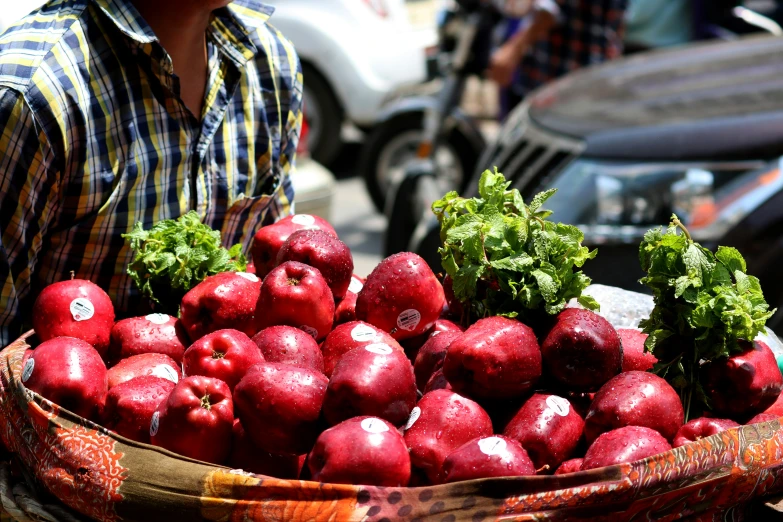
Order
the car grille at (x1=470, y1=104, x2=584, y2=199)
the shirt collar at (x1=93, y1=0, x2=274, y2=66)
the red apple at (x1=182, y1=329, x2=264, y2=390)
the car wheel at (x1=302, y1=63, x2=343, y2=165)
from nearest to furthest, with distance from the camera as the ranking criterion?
the red apple at (x1=182, y1=329, x2=264, y2=390) → the shirt collar at (x1=93, y1=0, x2=274, y2=66) → the car grille at (x1=470, y1=104, x2=584, y2=199) → the car wheel at (x1=302, y1=63, x2=343, y2=165)

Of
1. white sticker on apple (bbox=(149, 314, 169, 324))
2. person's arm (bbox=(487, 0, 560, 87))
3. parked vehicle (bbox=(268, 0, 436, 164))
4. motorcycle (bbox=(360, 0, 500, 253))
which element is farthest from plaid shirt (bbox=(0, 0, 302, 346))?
parked vehicle (bbox=(268, 0, 436, 164))

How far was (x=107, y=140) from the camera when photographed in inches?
92.0

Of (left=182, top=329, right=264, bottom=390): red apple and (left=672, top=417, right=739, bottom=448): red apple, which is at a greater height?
(left=182, top=329, right=264, bottom=390): red apple

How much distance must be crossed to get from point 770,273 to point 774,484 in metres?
2.06

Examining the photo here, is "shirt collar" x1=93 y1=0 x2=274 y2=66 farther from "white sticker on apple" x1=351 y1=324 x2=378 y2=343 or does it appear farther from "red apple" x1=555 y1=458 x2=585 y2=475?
"red apple" x1=555 y1=458 x2=585 y2=475

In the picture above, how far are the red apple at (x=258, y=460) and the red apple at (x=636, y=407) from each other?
605 mm

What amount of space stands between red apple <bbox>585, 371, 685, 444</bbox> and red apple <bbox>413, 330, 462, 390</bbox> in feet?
1.17

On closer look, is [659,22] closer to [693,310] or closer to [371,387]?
[693,310]

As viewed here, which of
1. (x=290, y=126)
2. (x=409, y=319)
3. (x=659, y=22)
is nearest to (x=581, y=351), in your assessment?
(x=409, y=319)

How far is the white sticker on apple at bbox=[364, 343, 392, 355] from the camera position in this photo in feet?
6.01

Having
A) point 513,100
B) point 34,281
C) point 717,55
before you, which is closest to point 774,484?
point 34,281

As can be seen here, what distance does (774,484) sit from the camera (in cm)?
175

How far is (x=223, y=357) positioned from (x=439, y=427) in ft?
1.58

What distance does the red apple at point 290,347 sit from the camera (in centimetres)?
192
